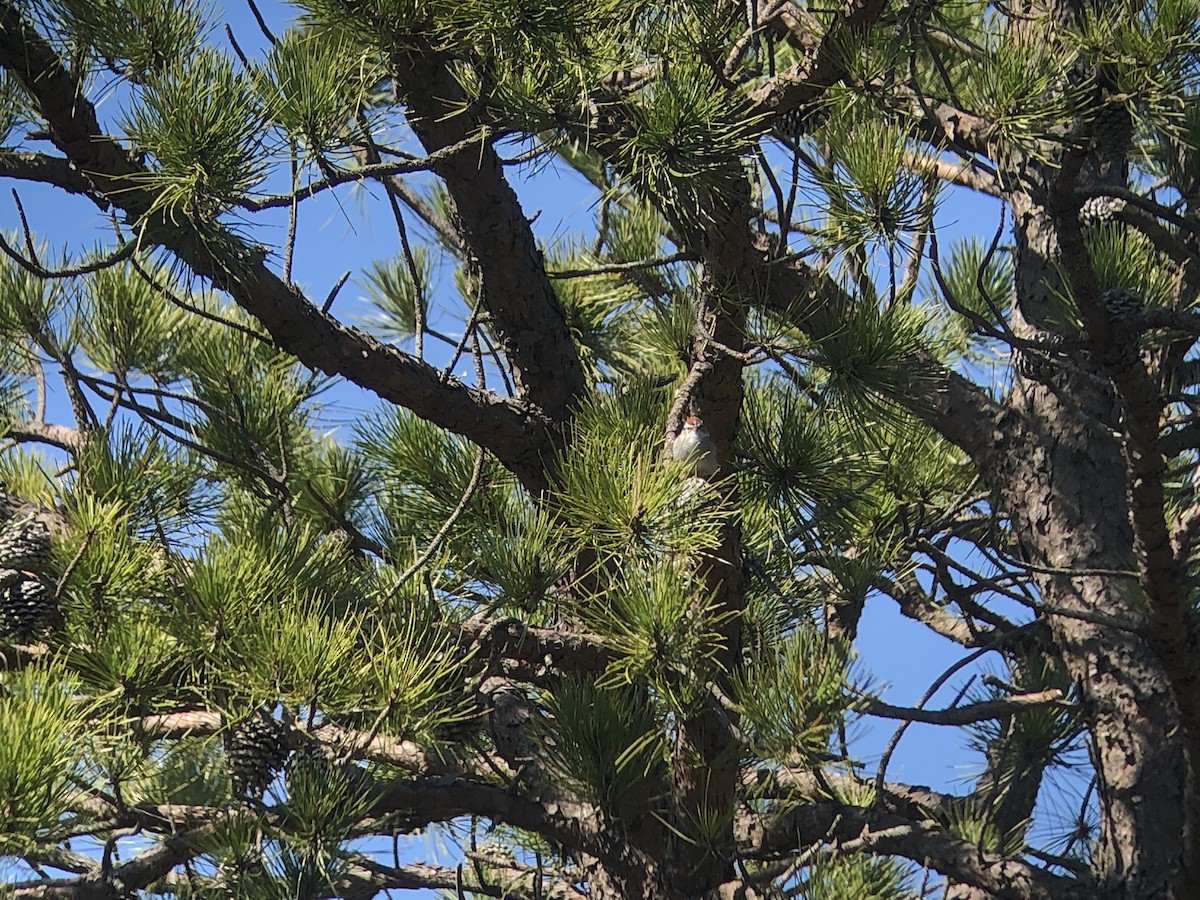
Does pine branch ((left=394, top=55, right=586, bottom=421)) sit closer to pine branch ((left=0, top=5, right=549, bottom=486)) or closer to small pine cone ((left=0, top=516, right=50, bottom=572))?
pine branch ((left=0, top=5, right=549, bottom=486))

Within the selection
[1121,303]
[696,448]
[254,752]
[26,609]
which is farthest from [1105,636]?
[26,609]

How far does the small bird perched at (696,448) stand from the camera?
3.43 feet

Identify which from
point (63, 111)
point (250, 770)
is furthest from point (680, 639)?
point (63, 111)

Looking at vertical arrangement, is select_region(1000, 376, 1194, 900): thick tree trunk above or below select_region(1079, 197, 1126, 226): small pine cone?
below

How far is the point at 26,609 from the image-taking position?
98cm

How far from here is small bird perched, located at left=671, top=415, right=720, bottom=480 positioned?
104 centimetres

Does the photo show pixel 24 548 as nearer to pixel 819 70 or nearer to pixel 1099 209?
pixel 819 70

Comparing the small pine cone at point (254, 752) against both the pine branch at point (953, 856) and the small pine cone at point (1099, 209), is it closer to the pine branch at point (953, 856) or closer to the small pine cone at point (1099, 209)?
the pine branch at point (953, 856)

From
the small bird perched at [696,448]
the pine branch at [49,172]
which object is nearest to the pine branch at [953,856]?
the small bird perched at [696,448]

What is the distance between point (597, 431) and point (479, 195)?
23cm

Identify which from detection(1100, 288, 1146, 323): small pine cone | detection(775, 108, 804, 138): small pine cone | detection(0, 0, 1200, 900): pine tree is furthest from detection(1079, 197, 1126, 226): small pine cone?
detection(775, 108, 804, 138): small pine cone

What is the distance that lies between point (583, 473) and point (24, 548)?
408 mm

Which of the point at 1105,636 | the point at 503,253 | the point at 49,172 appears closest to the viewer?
the point at 49,172

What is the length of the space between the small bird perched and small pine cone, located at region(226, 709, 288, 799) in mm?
351
